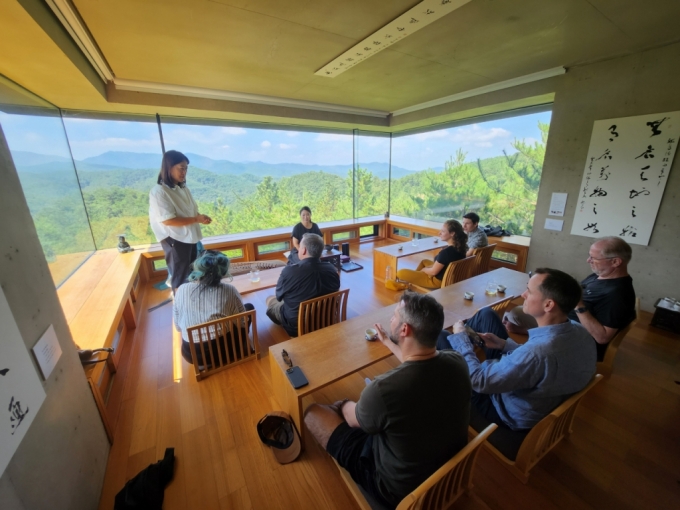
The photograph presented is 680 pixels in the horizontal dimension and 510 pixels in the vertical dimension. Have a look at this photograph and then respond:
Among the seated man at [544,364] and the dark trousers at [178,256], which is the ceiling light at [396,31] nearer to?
the seated man at [544,364]

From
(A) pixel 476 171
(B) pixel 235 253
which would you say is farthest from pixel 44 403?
(A) pixel 476 171

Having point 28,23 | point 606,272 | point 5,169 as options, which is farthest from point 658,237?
point 28,23

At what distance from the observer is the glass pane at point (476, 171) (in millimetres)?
4035

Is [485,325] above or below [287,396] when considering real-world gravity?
above

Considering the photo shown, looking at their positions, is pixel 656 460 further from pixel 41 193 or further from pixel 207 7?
pixel 41 193

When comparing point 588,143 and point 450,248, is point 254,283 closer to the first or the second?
point 450,248

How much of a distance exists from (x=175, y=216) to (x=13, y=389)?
2.10 metres

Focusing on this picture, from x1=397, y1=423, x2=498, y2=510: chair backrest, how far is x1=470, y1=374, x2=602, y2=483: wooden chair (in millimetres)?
270

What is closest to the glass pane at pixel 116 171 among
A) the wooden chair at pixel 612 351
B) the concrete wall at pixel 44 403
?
the concrete wall at pixel 44 403

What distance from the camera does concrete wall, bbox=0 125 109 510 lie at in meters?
0.84

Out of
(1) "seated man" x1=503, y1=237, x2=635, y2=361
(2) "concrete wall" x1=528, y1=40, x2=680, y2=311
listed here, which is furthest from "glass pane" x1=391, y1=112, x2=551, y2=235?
(1) "seated man" x1=503, y1=237, x2=635, y2=361

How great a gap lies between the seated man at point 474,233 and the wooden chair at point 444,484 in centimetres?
249

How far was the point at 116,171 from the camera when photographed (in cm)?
391

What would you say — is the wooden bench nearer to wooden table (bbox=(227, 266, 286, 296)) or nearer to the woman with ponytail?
the woman with ponytail
